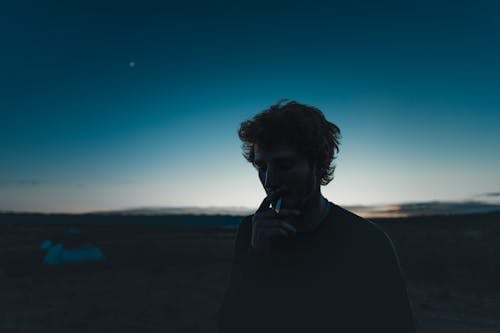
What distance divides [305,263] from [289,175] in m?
0.47

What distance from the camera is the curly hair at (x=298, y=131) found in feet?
6.63

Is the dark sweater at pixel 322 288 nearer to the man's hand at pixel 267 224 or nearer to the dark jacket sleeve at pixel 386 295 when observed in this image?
the dark jacket sleeve at pixel 386 295

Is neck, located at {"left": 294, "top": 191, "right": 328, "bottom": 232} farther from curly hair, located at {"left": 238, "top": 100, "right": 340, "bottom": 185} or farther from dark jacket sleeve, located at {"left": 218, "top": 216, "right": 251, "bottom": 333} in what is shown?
dark jacket sleeve, located at {"left": 218, "top": 216, "right": 251, "bottom": 333}

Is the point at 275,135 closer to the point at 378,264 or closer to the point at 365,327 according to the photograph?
the point at 378,264

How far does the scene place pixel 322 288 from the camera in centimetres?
173

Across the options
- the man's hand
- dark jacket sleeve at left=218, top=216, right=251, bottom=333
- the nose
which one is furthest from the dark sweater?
the nose

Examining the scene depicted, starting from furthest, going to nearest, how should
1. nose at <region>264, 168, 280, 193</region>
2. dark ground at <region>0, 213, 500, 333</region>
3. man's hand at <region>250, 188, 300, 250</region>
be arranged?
dark ground at <region>0, 213, 500, 333</region>
nose at <region>264, 168, 280, 193</region>
man's hand at <region>250, 188, 300, 250</region>

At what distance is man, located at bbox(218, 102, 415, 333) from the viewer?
166 cm

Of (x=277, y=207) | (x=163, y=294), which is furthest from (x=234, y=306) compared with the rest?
(x=163, y=294)

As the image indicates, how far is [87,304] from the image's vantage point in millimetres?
12336

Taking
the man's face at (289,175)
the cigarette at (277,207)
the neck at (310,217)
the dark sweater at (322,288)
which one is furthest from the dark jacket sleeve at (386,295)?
the cigarette at (277,207)

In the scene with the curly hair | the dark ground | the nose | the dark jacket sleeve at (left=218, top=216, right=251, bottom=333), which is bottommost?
the dark ground

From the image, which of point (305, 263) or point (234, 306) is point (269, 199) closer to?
point (305, 263)

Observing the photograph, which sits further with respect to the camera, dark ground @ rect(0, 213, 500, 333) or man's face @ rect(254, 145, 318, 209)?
dark ground @ rect(0, 213, 500, 333)
